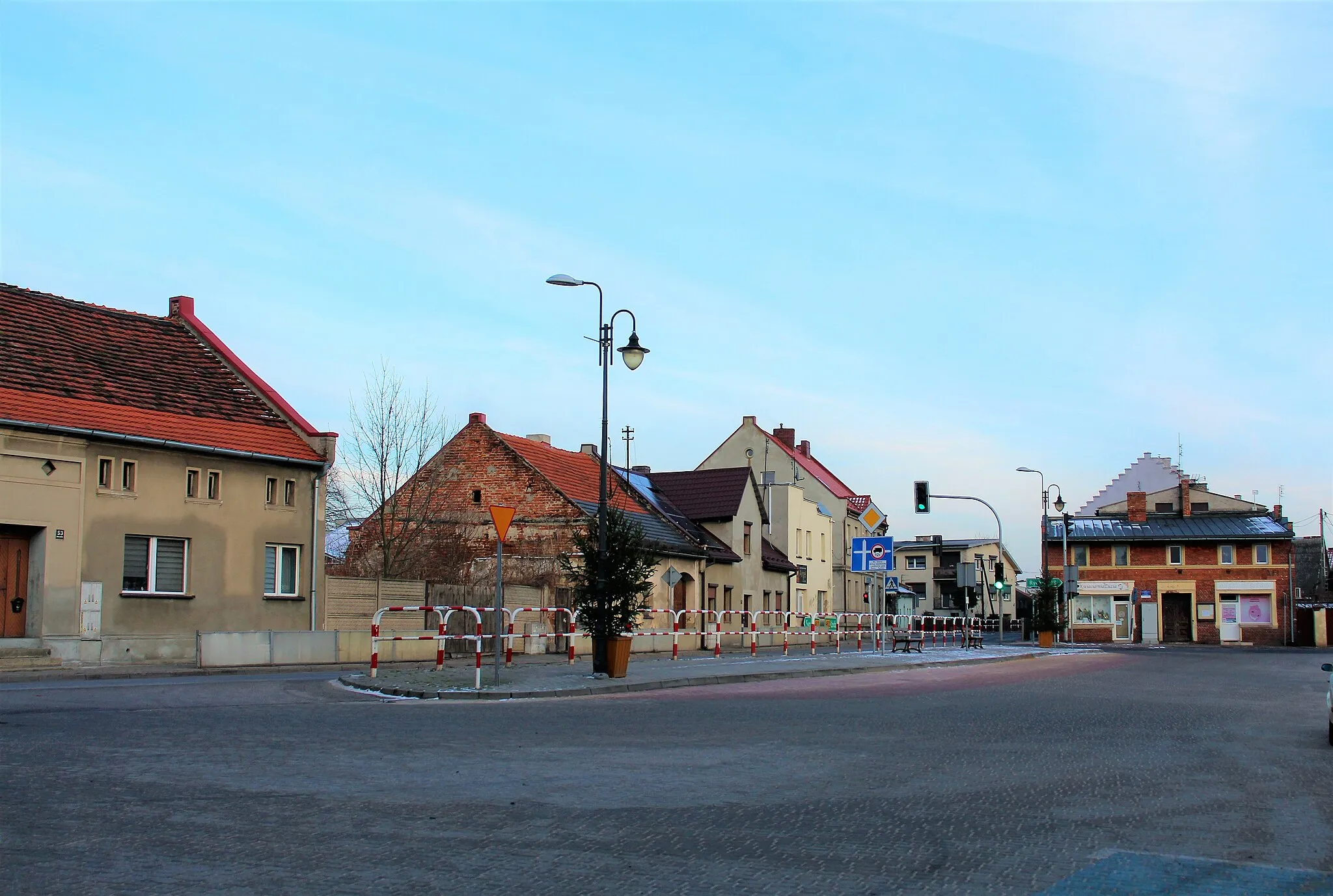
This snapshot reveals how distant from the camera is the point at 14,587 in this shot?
25.6m

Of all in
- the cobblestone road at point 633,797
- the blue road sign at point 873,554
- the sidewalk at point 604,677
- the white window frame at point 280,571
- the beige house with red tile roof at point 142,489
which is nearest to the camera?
the cobblestone road at point 633,797

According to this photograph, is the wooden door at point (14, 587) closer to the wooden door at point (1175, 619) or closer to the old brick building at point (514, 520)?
the old brick building at point (514, 520)

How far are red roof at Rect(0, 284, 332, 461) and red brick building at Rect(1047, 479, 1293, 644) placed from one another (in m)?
51.7

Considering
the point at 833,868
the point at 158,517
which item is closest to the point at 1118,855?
the point at 833,868

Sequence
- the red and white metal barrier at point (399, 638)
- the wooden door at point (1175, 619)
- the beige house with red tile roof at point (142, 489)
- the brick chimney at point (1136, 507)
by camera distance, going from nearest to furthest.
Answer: the red and white metal barrier at point (399, 638) → the beige house with red tile roof at point (142, 489) → the wooden door at point (1175, 619) → the brick chimney at point (1136, 507)

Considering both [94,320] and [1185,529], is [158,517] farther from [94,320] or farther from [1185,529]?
[1185,529]

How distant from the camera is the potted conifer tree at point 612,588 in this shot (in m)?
22.8

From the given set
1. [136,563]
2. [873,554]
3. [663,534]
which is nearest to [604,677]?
[136,563]

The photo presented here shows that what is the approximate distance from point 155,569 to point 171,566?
455mm

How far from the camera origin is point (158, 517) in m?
28.1

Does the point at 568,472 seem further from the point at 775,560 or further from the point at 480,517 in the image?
the point at 775,560

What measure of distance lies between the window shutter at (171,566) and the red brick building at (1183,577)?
53980 mm

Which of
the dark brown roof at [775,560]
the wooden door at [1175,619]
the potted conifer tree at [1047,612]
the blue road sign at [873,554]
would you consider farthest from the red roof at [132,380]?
the wooden door at [1175,619]

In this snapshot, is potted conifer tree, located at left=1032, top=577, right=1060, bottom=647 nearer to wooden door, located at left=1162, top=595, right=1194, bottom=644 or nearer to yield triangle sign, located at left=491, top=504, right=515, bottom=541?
wooden door, located at left=1162, top=595, right=1194, bottom=644
